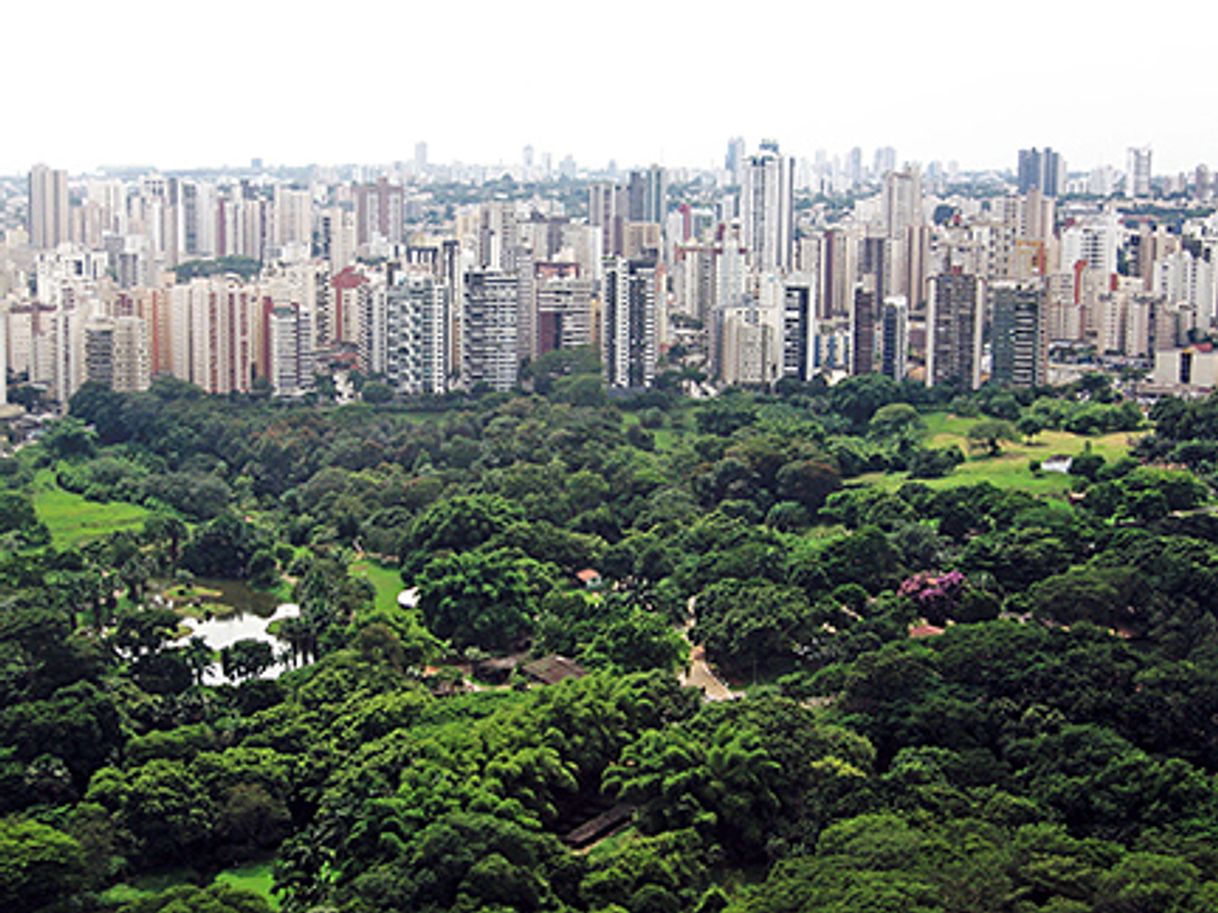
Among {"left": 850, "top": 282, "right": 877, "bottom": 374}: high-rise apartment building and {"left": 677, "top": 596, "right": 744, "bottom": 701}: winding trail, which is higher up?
{"left": 850, "top": 282, "right": 877, "bottom": 374}: high-rise apartment building

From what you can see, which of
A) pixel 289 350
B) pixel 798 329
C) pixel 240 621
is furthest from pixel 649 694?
pixel 289 350

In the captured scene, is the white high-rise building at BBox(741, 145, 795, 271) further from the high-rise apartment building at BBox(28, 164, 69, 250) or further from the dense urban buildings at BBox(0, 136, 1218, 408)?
the high-rise apartment building at BBox(28, 164, 69, 250)

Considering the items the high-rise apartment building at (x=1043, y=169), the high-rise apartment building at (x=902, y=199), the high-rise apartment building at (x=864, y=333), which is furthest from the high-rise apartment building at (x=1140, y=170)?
the high-rise apartment building at (x=864, y=333)

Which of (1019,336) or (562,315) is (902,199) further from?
(1019,336)

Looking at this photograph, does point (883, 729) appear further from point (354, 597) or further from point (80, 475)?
point (80, 475)

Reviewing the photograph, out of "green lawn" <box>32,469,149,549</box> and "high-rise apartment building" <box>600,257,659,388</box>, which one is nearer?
"green lawn" <box>32,469,149,549</box>

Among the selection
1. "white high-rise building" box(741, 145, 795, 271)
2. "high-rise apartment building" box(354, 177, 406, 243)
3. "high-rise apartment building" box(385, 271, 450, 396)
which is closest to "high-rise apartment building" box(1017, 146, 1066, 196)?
"white high-rise building" box(741, 145, 795, 271)
